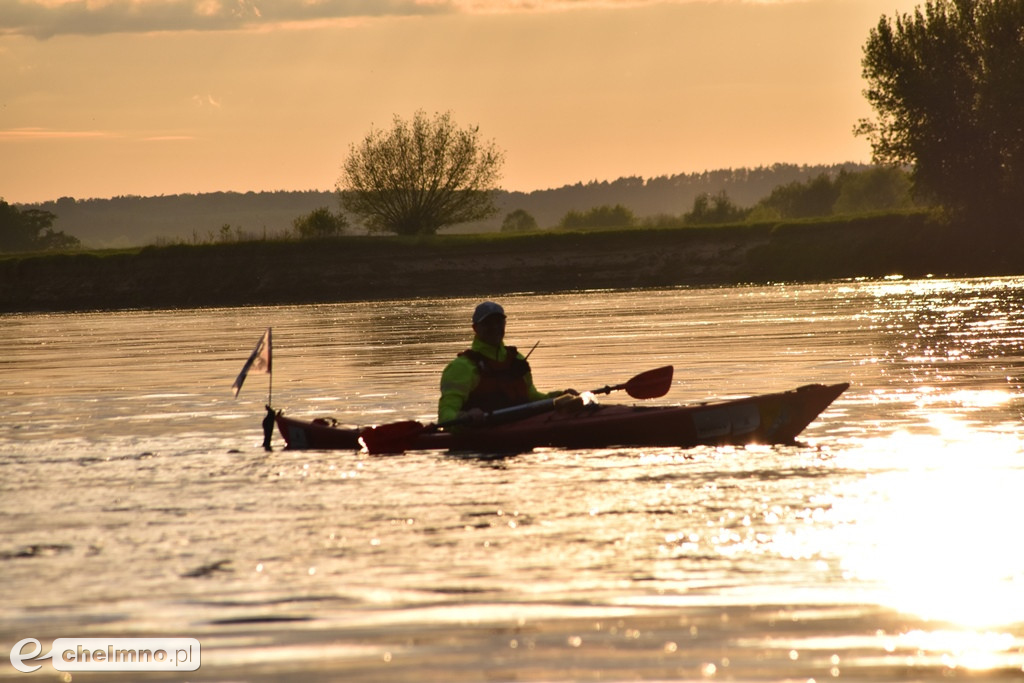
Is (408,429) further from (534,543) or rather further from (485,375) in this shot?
(534,543)

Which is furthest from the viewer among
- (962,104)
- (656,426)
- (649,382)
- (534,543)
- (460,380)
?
(962,104)

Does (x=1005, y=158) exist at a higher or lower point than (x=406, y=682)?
higher

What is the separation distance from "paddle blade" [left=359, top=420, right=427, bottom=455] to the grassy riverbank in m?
50.1

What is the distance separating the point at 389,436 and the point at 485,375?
1197 mm

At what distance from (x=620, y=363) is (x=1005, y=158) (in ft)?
149

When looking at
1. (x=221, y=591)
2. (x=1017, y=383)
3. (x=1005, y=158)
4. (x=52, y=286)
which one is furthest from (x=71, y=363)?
(x=1005, y=158)

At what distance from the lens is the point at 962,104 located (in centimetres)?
6359

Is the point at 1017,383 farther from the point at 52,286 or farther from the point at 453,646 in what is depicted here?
the point at 52,286

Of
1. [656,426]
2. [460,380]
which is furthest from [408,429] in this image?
[656,426]

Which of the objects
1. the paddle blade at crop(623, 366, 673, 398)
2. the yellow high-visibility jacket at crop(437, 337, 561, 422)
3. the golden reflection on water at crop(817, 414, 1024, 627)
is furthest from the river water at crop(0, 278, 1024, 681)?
the paddle blade at crop(623, 366, 673, 398)

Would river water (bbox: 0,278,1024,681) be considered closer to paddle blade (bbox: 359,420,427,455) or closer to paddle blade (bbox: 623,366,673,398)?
paddle blade (bbox: 359,420,427,455)

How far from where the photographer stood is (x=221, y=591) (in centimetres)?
841

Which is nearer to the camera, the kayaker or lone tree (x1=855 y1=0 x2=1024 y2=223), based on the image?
the kayaker

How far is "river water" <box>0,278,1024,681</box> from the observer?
697cm
